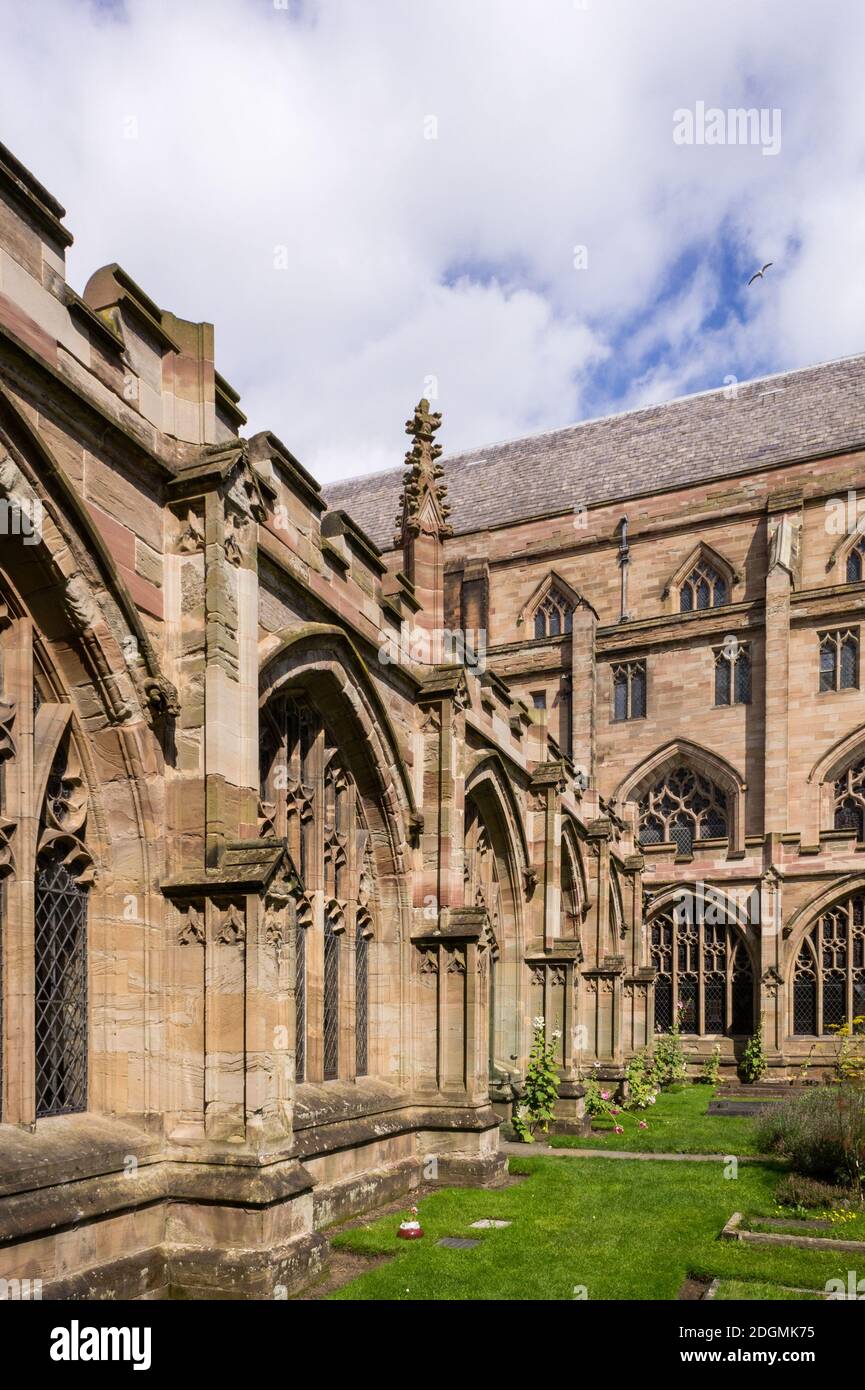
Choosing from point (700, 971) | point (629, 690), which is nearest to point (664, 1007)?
point (700, 971)

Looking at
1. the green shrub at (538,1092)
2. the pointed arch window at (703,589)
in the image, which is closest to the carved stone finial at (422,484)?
the green shrub at (538,1092)

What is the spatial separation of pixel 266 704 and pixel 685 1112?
12.7 meters

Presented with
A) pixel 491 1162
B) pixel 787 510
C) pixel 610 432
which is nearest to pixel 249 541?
pixel 491 1162

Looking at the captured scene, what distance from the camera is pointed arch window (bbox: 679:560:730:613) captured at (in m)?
30.6

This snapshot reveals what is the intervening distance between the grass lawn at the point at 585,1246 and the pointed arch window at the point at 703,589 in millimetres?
21012

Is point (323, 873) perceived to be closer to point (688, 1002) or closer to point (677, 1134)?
point (677, 1134)

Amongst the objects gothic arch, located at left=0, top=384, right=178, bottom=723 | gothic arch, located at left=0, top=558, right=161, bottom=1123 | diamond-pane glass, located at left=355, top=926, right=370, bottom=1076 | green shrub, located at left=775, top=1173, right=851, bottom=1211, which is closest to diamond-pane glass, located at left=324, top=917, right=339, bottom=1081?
diamond-pane glass, located at left=355, top=926, right=370, bottom=1076

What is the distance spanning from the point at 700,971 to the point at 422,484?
55.6 feet

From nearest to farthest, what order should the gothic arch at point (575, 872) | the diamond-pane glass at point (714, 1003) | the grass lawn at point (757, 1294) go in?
the grass lawn at point (757, 1294) < the gothic arch at point (575, 872) < the diamond-pane glass at point (714, 1003)

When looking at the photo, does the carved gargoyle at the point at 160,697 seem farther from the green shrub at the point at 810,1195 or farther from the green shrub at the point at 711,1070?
the green shrub at the point at 711,1070

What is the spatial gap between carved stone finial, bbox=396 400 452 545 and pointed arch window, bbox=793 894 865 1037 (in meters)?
16.3

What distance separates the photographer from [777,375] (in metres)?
34.8

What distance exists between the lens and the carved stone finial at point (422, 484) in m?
12.7
